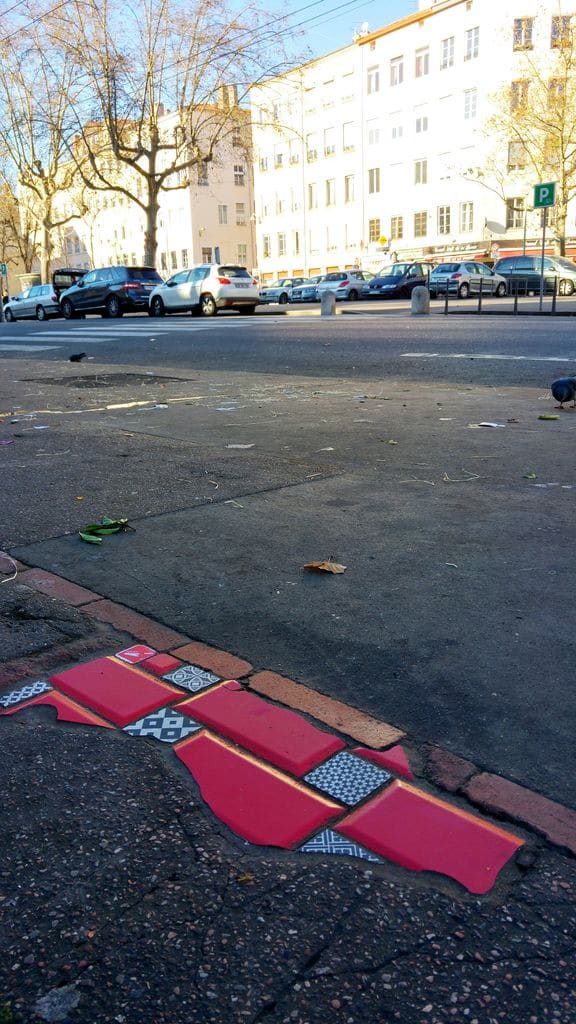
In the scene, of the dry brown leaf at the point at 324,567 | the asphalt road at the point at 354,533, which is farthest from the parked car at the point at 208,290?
the dry brown leaf at the point at 324,567

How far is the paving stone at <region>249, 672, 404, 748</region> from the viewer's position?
191 cm

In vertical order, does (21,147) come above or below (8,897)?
above

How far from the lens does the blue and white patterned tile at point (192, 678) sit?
2.13 metres

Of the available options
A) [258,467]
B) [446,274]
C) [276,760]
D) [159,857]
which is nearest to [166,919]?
[159,857]

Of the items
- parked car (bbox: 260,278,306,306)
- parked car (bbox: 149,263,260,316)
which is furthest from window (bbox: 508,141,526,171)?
parked car (bbox: 149,263,260,316)

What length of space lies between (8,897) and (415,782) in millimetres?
815

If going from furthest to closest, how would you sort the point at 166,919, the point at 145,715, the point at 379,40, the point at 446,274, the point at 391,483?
the point at 379,40 → the point at 446,274 → the point at 391,483 → the point at 145,715 → the point at 166,919

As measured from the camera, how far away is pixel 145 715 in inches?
79.7

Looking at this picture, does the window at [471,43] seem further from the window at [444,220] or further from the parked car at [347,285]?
the parked car at [347,285]

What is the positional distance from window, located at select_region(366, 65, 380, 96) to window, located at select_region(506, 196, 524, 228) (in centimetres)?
1472

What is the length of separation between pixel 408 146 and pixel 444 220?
6328 millimetres

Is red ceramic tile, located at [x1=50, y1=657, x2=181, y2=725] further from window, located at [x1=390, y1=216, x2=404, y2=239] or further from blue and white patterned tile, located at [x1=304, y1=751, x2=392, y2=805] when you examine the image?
window, located at [x1=390, y1=216, x2=404, y2=239]

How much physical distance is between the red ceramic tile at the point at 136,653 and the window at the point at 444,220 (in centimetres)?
5430

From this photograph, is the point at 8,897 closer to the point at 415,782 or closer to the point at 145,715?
the point at 145,715
